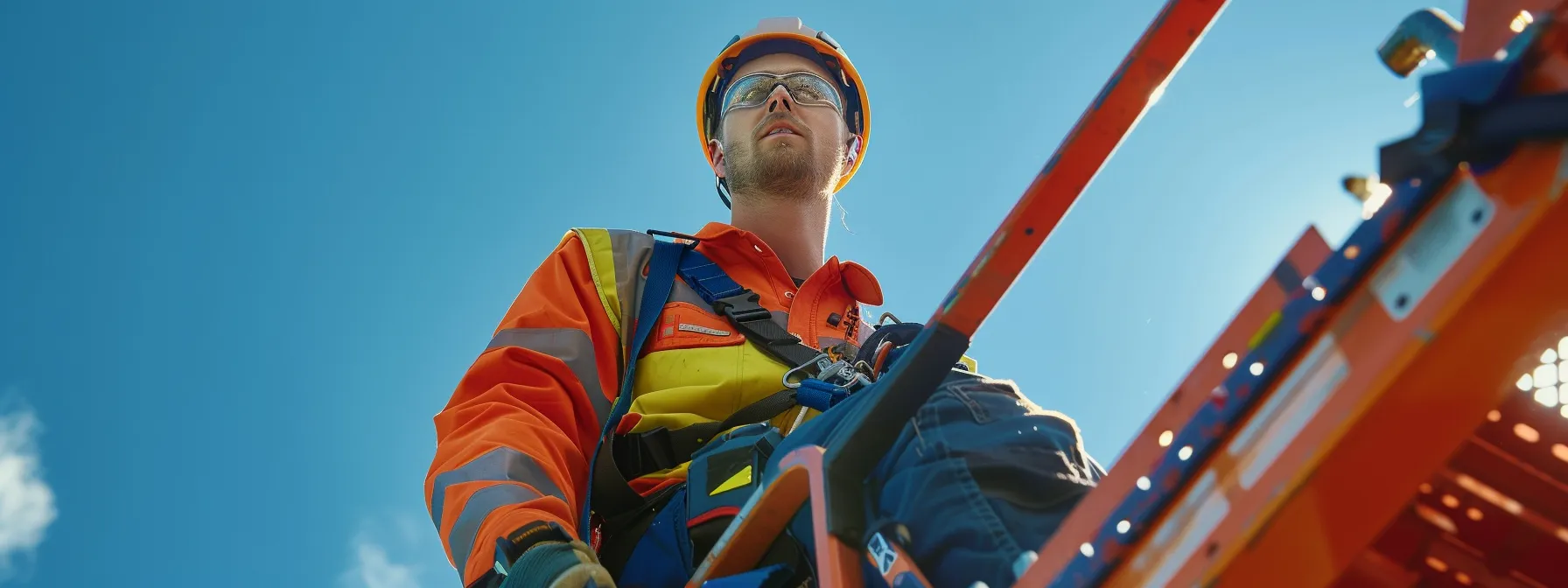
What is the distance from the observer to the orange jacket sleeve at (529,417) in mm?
2500

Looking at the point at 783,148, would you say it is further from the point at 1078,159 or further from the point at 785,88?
the point at 1078,159

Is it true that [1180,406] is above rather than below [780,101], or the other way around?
below

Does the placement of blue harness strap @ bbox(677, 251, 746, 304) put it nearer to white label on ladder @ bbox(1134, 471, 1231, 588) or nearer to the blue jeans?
the blue jeans

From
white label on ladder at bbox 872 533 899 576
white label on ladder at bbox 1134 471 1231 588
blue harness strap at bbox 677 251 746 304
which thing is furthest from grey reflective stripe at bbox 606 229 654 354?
white label on ladder at bbox 1134 471 1231 588

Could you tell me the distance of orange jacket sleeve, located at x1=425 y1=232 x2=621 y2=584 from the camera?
2.50 m

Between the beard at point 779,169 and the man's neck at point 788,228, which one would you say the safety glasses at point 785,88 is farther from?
the man's neck at point 788,228

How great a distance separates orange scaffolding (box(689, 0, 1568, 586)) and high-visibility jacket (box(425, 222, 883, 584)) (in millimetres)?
1515

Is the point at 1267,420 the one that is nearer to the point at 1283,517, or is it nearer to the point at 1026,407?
the point at 1283,517

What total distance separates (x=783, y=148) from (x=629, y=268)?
125 centimetres

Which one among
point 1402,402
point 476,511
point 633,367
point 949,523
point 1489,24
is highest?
point 1489,24

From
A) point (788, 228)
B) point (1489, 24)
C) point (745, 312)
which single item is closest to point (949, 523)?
point (1489, 24)

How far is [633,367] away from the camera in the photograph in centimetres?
326

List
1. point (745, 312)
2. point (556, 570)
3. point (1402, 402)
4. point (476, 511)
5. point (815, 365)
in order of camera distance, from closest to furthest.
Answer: point (1402, 402) < point (556, 570) < point (476, 511) < point (815, 365) < point (745, 312)

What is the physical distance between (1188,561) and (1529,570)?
49 centimetres
